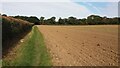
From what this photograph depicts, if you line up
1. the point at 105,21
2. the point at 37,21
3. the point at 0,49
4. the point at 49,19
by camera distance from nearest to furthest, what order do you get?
1. the point at 0,49
2. the point at 105,21
3. the point at 37,21
4. the point at 49,19

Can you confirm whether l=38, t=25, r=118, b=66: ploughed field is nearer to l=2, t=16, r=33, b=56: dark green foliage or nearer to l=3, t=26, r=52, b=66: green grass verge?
l=3, t=26, r=52, b=66: green grass verge

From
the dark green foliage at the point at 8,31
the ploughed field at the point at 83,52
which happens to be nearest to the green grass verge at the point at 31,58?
the ploughed field at the point at 83,52

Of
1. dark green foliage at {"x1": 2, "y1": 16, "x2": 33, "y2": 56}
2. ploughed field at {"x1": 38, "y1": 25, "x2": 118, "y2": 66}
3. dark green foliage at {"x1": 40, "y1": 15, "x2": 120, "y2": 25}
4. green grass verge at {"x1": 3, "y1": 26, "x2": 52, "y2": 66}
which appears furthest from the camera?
dark green foliage at {"x1": 40, "y1": 15, "x2": 120, "y2": 25}

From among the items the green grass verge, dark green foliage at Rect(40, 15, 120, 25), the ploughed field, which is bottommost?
dark green foliage at Rect(40, 15, 120, 25)

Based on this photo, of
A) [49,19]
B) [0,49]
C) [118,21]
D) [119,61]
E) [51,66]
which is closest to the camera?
[51,66]

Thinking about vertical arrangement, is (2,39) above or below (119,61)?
above

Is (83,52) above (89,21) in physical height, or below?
above

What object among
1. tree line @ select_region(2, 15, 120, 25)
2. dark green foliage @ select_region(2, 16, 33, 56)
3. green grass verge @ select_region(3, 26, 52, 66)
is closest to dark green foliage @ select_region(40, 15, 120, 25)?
tree line @ select_region(2, 15, 120, 25)

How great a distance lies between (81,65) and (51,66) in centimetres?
146

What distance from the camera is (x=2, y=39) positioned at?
15.1 m

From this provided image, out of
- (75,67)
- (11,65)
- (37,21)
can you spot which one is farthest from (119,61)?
(37,21)

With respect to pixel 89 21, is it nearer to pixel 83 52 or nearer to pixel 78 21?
pixel 78 21

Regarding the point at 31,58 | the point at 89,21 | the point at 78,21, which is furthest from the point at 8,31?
the point at 78,21

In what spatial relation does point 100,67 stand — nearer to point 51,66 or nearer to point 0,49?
point 51,66
